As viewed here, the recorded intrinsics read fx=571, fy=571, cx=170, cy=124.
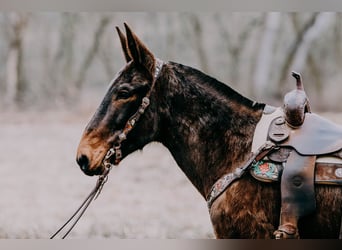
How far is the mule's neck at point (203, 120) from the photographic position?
223 centimetres

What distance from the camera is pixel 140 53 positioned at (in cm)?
223

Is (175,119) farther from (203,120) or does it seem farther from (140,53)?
(140,53)

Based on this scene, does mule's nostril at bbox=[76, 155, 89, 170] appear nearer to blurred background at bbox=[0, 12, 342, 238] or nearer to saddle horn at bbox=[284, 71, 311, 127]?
saddle horn at bbox=[284, 71, 311, 127]

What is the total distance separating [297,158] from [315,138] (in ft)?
0.36

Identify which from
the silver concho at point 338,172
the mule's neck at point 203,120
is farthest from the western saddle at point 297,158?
the mule's neck at point 203,120

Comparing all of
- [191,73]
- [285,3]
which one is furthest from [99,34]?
[191,73]

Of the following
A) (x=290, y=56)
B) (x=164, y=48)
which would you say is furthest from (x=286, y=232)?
(x=164, y=48)

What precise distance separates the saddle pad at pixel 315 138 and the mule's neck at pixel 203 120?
0.57 feet

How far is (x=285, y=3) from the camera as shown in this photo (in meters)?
3.77

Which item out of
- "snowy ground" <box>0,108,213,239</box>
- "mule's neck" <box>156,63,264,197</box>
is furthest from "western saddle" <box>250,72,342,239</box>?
"snowy ground" <box>0,108,213,239</box>

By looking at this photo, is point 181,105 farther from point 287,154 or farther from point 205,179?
point 287,154

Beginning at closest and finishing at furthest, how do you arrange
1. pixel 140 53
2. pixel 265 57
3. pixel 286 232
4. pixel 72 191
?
1. pixel 286 232
2. pixel 140 53
3. pixel 72 191
4. pixel 265 57

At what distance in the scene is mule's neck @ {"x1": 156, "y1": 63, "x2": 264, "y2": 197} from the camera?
87.7 inches

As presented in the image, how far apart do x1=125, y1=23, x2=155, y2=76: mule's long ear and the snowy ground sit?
1.71 meters
